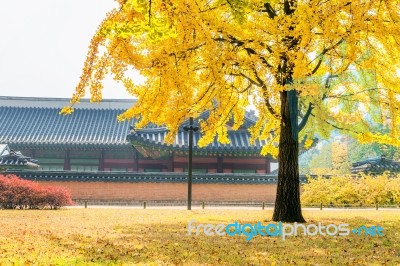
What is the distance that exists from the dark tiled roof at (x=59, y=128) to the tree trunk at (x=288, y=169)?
18.0 m

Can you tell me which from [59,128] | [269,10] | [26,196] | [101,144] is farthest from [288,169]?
[59,128]

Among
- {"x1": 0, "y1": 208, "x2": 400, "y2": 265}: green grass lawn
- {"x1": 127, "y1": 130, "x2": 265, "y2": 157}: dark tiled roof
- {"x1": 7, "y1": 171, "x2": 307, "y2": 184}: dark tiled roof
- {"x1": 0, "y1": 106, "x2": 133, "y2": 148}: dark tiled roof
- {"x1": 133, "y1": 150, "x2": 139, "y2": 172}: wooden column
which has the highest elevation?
{"x1": 0, "y1": 106, "x2": 133, "y2": 148}: dark tiled roof

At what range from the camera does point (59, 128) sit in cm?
2927

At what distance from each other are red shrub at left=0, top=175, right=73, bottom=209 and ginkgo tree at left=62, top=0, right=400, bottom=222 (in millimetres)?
7885

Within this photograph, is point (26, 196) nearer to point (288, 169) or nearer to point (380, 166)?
point (288, 169)

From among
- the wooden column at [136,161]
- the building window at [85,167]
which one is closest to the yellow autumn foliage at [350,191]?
the wooden column at [136,161]

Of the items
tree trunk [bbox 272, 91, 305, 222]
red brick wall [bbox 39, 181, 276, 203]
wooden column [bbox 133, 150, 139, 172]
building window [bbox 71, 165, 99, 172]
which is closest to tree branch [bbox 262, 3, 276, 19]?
tree trunk [bbox 272, 91, 305, 222]

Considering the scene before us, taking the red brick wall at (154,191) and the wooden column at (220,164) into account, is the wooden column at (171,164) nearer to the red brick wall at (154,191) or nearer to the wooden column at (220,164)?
the red brick wall at (154,191)

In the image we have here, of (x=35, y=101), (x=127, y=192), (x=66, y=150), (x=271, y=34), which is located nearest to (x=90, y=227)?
(x=271, y=34)

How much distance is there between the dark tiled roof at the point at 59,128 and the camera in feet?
90.8

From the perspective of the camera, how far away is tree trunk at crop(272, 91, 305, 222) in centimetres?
1108

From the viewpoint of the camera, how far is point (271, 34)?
30.4ft

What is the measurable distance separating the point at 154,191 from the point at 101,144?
6.91 metres

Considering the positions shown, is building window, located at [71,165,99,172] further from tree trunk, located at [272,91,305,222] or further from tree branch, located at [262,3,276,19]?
tree branch, located at [262,3,276,19]
